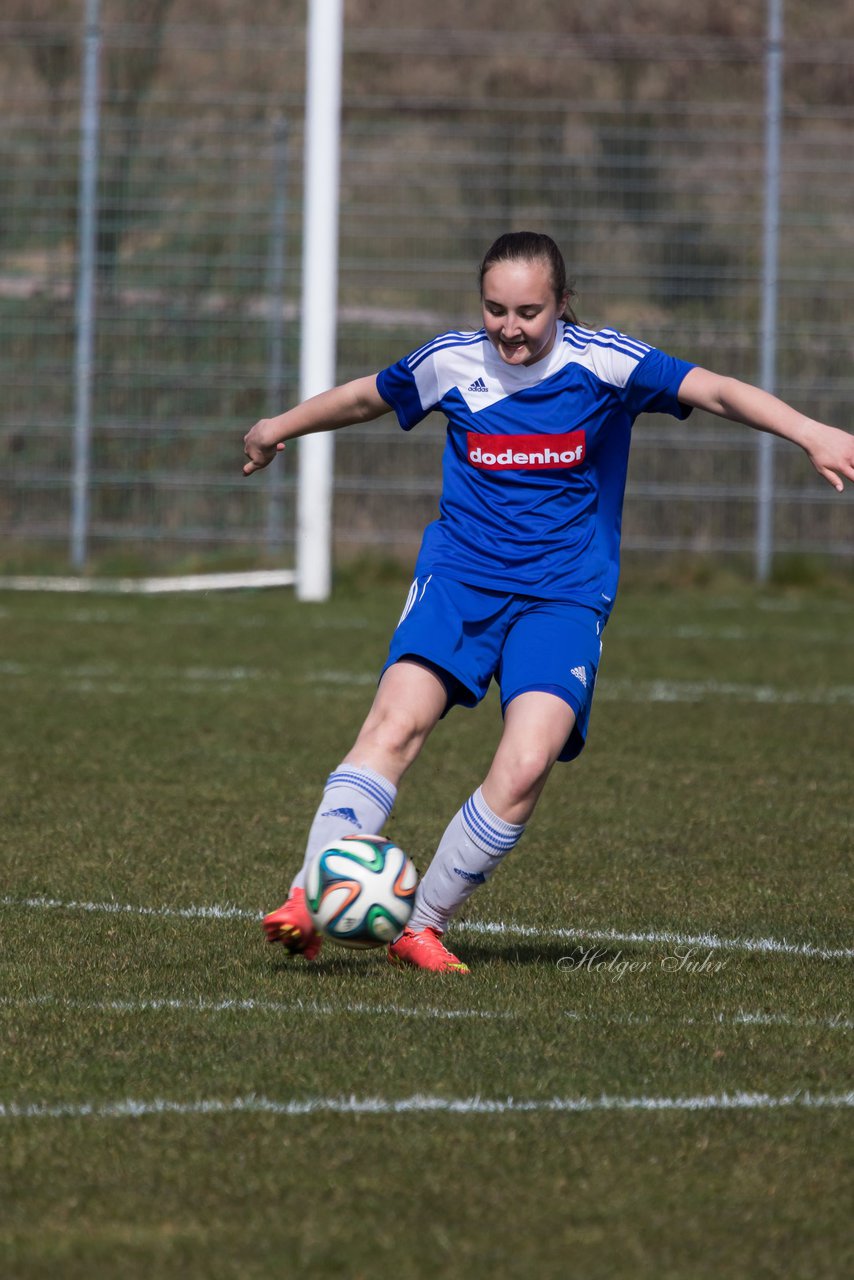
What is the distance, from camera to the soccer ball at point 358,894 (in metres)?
3.97

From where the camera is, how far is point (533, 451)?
4445mm

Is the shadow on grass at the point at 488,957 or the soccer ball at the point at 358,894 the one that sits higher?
the soccer ball at the point at 358,894

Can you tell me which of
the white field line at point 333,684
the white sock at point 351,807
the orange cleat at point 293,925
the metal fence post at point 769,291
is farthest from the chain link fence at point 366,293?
the orange cleat at point 293,925

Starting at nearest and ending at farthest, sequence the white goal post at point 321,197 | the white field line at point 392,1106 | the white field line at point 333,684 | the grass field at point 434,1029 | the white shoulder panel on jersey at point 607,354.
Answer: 1. the grass field at point 434,1029
2. the white field line at point 392,1106
3. the white shoulder panel on jersey at point 607,354
4. the white field line at point 333,684
5. the white goal post at point 321,197

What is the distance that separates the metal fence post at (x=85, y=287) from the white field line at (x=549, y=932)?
1008 centimetres

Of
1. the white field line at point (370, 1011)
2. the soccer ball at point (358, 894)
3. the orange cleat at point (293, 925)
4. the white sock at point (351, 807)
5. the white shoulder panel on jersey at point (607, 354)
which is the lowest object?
the white field line at point (370, 1011)

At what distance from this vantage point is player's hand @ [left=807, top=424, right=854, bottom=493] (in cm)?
398

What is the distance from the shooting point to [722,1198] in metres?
2.83

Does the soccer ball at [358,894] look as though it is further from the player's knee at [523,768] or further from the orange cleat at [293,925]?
the player's knee at [523,768]

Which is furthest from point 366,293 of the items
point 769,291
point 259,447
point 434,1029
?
point 434,1029

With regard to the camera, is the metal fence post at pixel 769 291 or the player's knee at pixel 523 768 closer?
the player's knee at pixel 523 768

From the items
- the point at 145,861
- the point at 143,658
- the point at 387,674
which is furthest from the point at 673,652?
the point at 387,674

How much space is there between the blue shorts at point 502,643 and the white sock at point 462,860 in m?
0.25

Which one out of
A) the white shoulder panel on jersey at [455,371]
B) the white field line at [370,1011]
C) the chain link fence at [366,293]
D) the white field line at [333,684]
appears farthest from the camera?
the chain link fence at [366,293]
